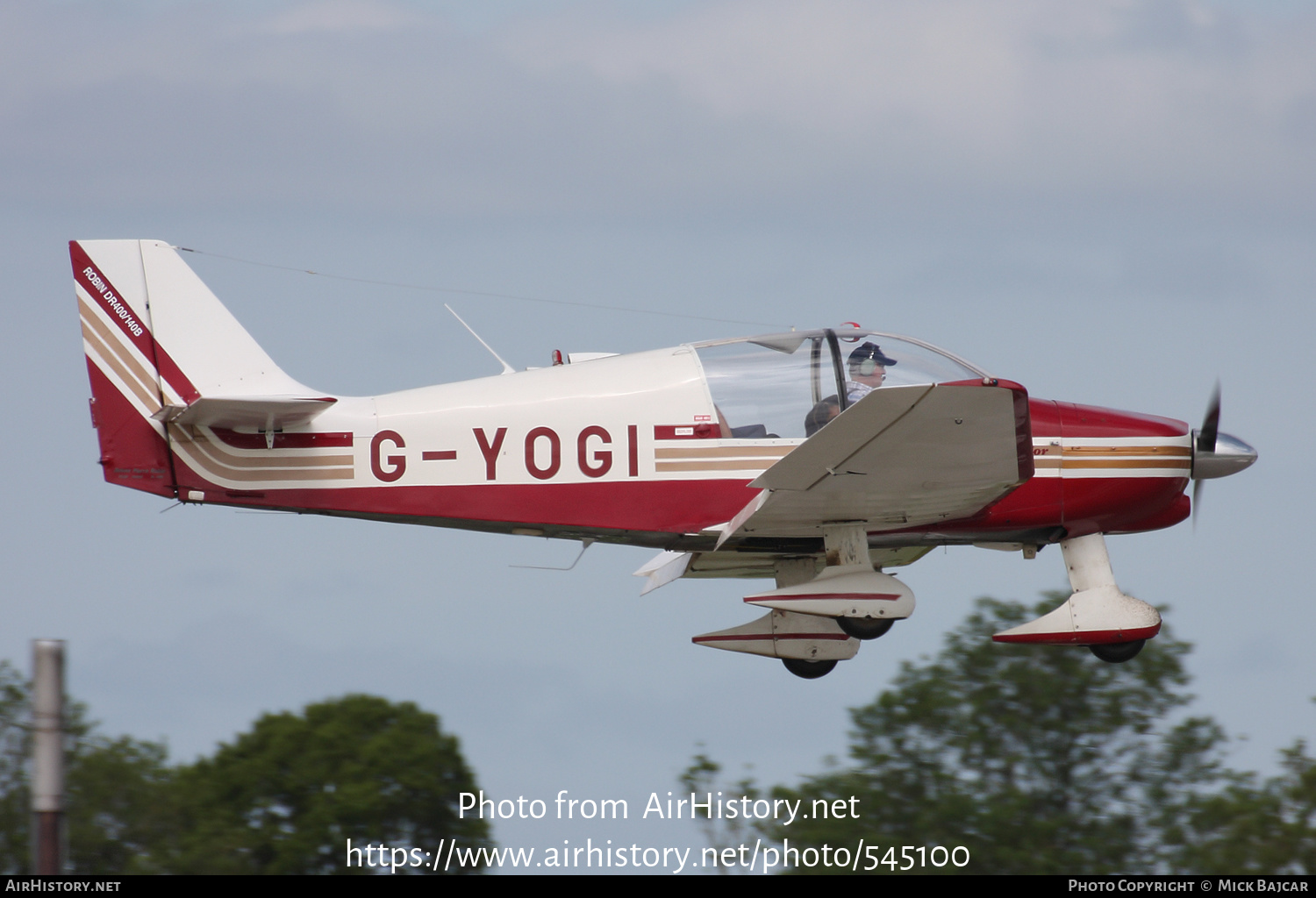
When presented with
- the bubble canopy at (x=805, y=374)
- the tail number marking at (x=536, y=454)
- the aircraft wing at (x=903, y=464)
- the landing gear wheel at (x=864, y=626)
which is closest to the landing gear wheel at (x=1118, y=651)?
the aircraft wing at (x=903, y=464)

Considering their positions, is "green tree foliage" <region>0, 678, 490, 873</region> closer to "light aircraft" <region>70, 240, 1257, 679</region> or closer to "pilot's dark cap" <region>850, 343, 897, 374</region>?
"light aircraft" <region>70, 240, 1257, 679</region>

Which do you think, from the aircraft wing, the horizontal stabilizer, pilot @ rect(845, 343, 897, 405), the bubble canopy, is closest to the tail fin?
the horizontal stabilizer

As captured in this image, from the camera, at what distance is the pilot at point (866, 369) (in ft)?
32.8

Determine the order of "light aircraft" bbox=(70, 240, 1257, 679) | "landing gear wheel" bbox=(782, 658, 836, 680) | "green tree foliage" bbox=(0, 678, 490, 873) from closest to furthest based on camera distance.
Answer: "light aircraft" bbox=(70, 240, 1257, 679)
"landing gear wheel" bbox=(782, 658, 836, 680)
"green tree foliage" bbox=(0, 678, 490, 873)

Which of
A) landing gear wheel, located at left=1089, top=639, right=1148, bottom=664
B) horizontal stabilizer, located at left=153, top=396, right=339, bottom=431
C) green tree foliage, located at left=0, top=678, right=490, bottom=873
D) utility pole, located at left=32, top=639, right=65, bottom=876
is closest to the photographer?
utility pole, located at left=32, top=639, right=65, bottom=876

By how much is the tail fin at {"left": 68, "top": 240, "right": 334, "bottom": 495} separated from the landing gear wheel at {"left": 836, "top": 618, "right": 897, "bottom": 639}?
150 inches

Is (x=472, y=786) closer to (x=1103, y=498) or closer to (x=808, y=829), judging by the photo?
(x=808, y=829)

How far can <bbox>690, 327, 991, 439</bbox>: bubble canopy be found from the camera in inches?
394

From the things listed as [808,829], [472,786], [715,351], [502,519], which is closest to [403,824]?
[472,786]

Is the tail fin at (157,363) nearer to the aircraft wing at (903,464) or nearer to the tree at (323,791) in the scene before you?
the aircraft wing at (903,464)

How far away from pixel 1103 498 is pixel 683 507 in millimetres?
2930

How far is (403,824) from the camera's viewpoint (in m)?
15.7

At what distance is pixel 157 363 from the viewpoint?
10273 mm

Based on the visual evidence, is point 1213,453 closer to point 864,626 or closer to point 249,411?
point 864,626
